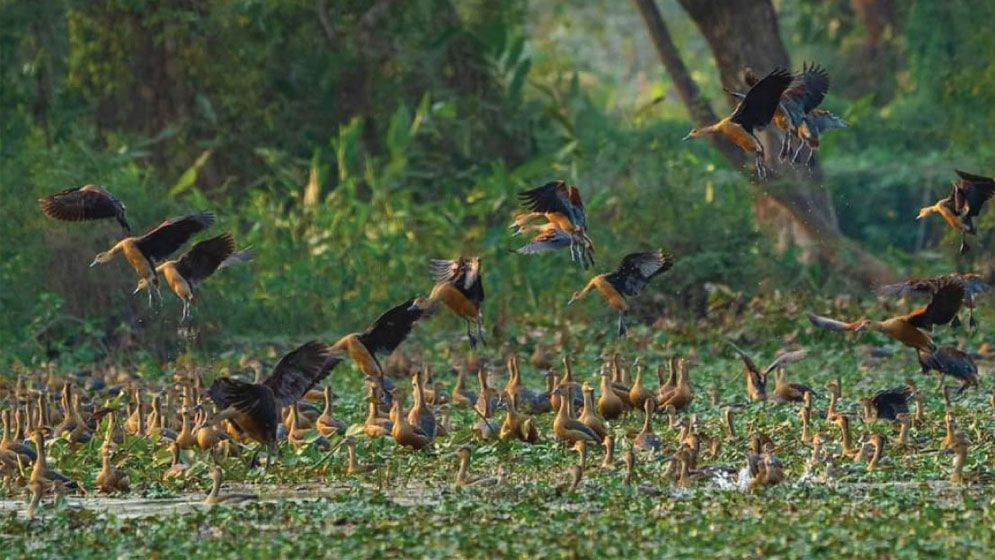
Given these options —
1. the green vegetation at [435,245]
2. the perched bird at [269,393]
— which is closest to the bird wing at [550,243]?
the green vegetation at [435,245]

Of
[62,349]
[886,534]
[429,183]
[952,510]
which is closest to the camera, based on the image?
[886,534]

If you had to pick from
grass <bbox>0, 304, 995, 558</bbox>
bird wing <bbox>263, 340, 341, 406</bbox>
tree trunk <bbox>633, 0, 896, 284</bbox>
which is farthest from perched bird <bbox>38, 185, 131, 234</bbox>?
tree trunk <bbox>633, 0, 896, 284</bbox>

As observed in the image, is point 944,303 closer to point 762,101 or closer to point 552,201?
point 762,101

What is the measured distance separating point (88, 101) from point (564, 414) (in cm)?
1416

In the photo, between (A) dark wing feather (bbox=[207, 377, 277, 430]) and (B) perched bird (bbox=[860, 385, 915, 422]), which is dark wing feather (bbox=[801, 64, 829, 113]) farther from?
(A) dark wing feather (bbox=[207, 377, 277, 430])

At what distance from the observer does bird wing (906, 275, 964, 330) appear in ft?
37.8

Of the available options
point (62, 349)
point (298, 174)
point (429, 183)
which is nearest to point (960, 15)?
point (429, 183)

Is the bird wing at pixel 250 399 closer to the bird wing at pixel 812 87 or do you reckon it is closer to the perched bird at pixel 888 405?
the perched bird at pixel 888 405

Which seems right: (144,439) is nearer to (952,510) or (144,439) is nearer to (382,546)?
(382,546)

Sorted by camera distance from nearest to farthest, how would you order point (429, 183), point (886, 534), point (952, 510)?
point (886, 534) < point (952, 510) < point (429, 183)

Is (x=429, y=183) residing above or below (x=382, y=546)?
below

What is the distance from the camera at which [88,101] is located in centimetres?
2461

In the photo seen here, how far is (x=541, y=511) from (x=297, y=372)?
254 cm

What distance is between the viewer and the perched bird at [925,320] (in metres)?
11.5
